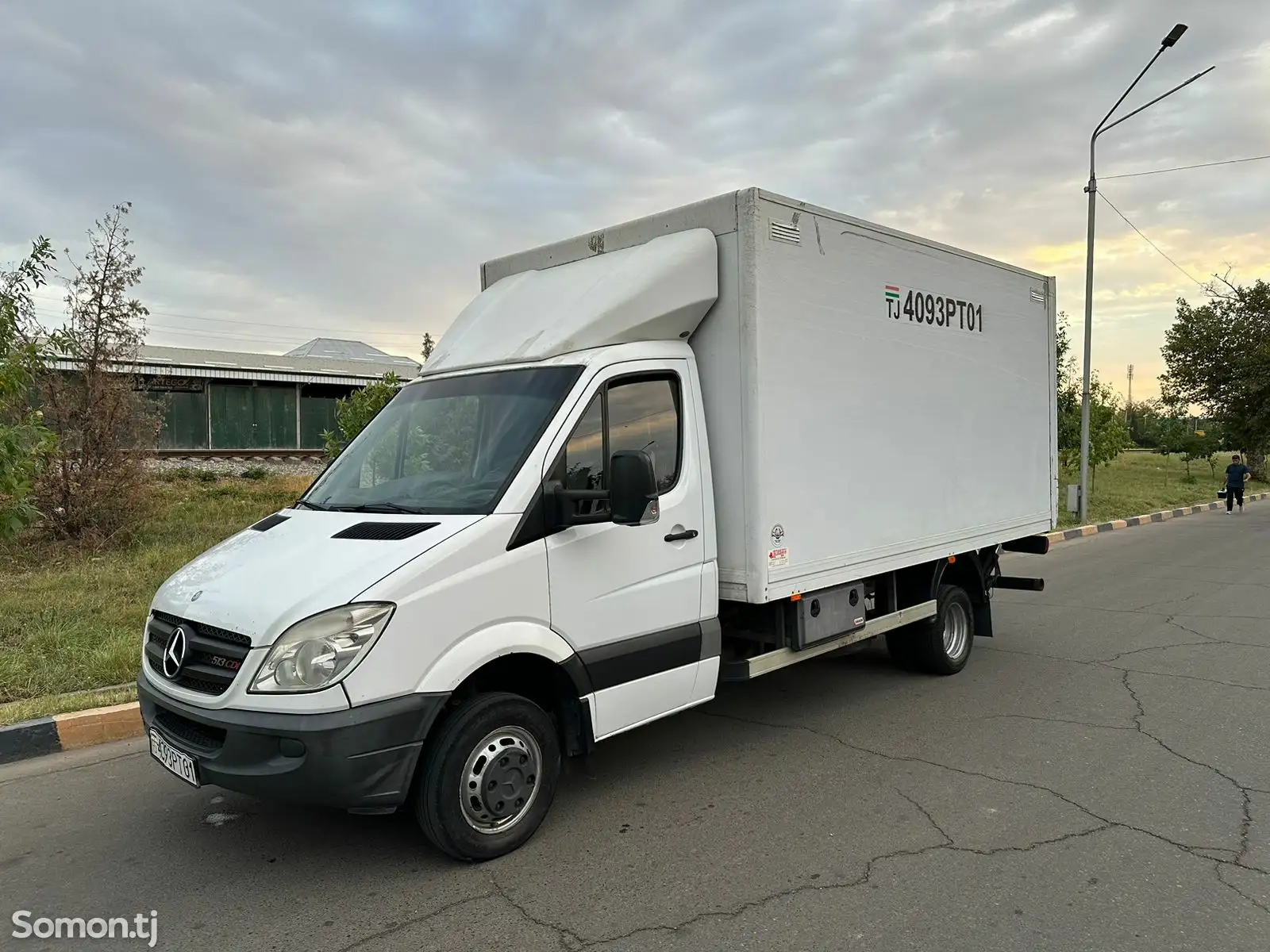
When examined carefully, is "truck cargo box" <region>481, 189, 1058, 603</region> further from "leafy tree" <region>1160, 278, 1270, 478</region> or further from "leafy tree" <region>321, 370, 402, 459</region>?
"leafy tree" <region>1160, 278, 1270, 478</region>

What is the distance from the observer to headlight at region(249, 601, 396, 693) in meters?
3.36

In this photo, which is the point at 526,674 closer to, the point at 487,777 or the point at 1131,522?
the point at 487,777

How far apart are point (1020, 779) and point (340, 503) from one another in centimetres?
379

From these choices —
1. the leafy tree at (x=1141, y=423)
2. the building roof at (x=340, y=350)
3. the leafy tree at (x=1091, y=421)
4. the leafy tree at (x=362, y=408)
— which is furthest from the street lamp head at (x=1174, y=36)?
the leafy tree at (x=1141, y=423)

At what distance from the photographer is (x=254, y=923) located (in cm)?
335

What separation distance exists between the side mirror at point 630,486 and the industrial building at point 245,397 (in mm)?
16433

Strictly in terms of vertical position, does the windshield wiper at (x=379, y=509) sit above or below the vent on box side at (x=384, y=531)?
above

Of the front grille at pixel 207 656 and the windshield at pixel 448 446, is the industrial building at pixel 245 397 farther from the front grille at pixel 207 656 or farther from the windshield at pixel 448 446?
the front grille at pixel 207 656

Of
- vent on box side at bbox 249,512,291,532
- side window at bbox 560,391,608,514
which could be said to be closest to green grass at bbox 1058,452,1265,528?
side window at bbox 560,391,608,514

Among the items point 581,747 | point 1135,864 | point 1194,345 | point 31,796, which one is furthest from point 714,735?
point 1194,345

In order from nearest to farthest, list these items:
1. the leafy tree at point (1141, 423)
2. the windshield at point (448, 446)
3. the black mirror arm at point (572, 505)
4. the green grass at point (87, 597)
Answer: the black mirror arm at point (572, 505) → the windshield at point (448, 446) → the green grass at point (87, 597) → the leafy tree at point (1141, 423)

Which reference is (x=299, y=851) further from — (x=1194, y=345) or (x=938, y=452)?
(x=1194, y=345)

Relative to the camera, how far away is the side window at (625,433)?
415 cm

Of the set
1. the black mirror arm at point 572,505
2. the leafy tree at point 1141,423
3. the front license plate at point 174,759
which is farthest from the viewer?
the leafy tree at point 1141,423
